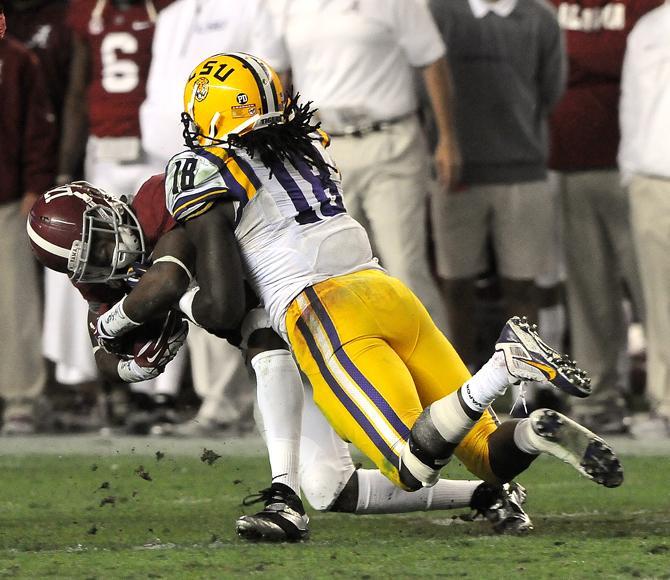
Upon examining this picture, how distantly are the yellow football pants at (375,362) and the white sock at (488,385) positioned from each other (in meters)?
0.25

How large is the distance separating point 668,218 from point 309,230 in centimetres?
304

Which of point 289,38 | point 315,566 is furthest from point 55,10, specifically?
point 315,566

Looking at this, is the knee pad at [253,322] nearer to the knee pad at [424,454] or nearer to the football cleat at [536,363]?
the knee pad at [424,454]

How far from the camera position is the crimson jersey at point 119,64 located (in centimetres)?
775

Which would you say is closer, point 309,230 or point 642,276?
point 309,230

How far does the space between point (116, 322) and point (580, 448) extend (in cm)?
141

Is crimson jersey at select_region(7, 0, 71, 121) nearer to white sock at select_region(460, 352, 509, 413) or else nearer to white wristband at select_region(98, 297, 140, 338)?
white wristband at select_region(98, 297, 140, 338)

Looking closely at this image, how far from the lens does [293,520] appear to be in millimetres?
4633

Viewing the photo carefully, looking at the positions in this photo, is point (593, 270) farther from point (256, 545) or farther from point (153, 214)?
point (256, 545)

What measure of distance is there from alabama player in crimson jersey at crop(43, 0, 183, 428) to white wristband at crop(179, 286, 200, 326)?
3005mm

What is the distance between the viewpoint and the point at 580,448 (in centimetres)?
417

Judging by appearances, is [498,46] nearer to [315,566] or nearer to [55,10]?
[55,10]

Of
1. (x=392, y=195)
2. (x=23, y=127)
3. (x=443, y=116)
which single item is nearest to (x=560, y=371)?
(x=392, y=195)

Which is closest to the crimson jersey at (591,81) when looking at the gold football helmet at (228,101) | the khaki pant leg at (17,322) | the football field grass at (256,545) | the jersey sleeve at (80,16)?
the football field grass at (256,545)
